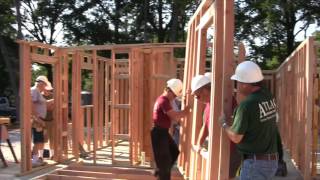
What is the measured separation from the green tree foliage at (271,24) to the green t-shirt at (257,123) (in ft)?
75.7

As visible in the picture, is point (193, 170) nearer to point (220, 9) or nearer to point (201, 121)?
point (201, 121)

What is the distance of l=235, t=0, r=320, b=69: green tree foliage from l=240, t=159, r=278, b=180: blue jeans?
75.9ft

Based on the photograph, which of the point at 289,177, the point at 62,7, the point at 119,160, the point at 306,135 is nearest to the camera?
the point at 306,135

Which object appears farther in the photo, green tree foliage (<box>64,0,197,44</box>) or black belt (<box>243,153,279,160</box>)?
green tree foliage (<box>64,0,197,44</box>)

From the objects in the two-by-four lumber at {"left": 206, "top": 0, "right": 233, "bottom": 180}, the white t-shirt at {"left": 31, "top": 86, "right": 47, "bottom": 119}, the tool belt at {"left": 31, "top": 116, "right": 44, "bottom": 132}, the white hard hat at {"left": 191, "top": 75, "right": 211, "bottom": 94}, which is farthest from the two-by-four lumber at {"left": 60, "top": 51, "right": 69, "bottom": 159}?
the two-by-four lumber at {"left": 206, "top": 0, "right": 233, "bottom": 180}

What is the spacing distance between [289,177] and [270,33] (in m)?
20.6

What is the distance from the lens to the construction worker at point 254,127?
3.88 meters

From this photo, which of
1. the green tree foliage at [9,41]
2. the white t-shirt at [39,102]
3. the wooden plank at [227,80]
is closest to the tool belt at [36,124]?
the white t-shirt at [39,102]

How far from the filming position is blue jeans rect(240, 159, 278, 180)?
4004 millimetres

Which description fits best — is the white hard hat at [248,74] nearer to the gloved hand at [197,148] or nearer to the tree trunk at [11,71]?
the gloved hand at [197,148]

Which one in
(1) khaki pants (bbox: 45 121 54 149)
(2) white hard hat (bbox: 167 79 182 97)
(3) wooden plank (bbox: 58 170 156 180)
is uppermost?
(2) white hard hat (bbox: 167 79 182 97)

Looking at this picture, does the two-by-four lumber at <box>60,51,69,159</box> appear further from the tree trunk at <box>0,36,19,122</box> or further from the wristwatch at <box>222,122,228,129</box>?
the tree trunk at <box>0,36,19,122</box>

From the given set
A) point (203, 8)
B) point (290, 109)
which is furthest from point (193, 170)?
point (290, 109)

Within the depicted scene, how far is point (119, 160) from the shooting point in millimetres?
10227
